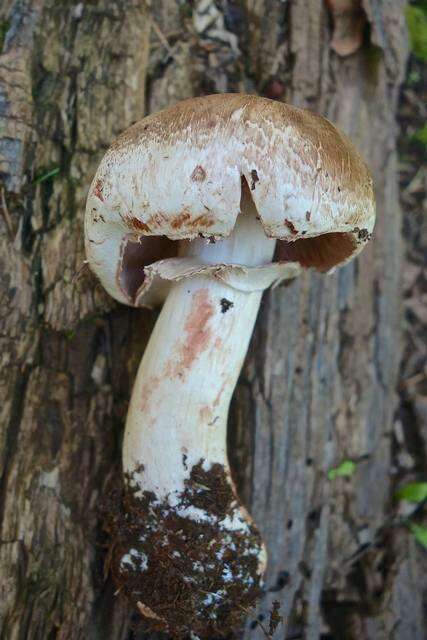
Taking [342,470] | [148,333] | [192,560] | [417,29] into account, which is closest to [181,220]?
[148,333]

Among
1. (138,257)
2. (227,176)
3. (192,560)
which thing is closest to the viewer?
(227,176)

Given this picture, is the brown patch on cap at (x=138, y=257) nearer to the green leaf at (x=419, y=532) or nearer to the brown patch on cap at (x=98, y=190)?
the brown patch on cap at (x=98, y=190)

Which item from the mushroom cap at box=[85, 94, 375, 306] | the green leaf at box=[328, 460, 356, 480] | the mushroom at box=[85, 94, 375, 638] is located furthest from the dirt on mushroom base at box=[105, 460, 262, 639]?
the mushroom cap at box=[85, 94, 375, 306]

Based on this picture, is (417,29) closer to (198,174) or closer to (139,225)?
(198,174)

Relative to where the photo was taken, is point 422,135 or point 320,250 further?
point 422,135

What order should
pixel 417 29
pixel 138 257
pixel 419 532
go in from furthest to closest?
pixel 417 29 → pixel 419 532 → pixel 138 257

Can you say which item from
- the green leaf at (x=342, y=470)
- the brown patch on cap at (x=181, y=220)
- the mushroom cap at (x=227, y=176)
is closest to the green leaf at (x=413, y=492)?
A: the green leaf at (x=342, y=470)

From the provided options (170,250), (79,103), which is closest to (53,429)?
(170,250)
